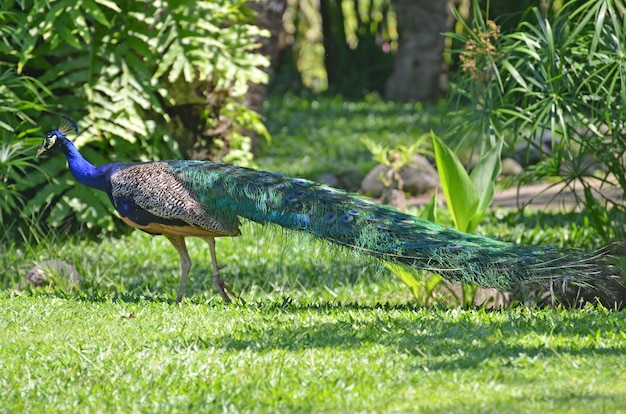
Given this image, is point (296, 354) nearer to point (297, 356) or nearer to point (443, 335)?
point (297, 356)

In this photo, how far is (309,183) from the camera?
6.02 m

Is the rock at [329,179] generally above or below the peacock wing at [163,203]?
below

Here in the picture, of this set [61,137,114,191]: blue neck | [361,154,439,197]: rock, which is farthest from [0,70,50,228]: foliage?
[361,154,439,197]: rock

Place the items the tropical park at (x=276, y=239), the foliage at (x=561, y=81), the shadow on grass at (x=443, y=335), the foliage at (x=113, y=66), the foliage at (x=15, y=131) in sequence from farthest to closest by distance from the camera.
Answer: the foliage at (x=113, y=66)
the foliage at (x=15, y=131)
the foliage at (x=561, y=81)
the shadow on grass at (x=443, y=335)
the tropical park at (x=276, y=239)

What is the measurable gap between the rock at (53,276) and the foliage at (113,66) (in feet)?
4.85

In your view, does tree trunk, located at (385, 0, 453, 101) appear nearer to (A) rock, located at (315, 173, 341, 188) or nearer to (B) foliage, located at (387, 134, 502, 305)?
(A) rock, located at (315, 173, 341, 188)

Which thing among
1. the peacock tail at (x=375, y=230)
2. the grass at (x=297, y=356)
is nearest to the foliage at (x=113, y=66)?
the grass at (x=297, y=356)

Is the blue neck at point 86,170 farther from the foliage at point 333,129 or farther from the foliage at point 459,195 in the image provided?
the foliage at point 333,129

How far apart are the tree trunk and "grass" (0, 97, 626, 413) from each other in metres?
9.44

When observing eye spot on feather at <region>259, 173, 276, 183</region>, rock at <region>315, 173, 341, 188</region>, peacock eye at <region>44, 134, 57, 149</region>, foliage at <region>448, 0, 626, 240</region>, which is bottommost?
rock at <region>315, 173, 341, 188</region>

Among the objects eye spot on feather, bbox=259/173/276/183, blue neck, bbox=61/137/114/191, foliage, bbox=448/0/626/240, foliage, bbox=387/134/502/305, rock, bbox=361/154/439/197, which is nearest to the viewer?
eye spot on feather, bbox=259/173/276/183

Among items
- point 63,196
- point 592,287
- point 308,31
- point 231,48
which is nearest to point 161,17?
point 231,48

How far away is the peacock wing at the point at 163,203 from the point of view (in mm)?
5898

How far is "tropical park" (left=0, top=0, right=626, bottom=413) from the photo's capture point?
4457 mm
